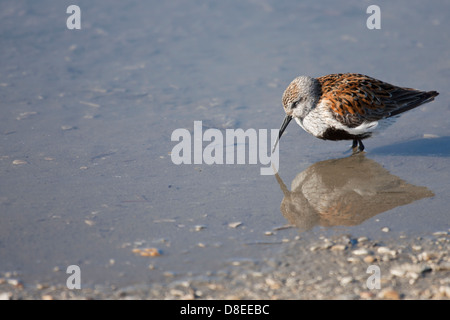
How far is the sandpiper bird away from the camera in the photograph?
7.82 metres

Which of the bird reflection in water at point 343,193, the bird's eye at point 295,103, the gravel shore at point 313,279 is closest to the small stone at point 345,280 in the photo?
the gravel shore at point 313,279

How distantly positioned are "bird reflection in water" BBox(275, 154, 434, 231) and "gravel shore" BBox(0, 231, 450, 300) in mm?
667

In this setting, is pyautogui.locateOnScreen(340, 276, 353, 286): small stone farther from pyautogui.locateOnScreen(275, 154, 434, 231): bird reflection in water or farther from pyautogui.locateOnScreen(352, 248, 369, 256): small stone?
pyautogui.locateOnScreen(275, 154, 434, 231): bird reflection in water

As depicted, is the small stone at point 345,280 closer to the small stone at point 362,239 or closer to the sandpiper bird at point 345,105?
the small stone at point 362,239

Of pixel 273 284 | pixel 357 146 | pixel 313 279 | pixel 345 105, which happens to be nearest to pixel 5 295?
pixel 273 284

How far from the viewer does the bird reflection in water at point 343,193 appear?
6469mm

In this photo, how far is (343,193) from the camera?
7074 mm

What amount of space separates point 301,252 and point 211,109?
14.0 ft

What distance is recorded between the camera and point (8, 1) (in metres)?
13.0

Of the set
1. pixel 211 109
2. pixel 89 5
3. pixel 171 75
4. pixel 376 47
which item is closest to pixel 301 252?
pixel 211 109

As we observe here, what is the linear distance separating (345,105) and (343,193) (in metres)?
1.36

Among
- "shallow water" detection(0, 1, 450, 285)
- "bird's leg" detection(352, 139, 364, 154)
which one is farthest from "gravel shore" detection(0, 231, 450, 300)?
"bird's leg" detection(352, 139, 364, 154)

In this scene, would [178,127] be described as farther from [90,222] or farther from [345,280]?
[345,280]
